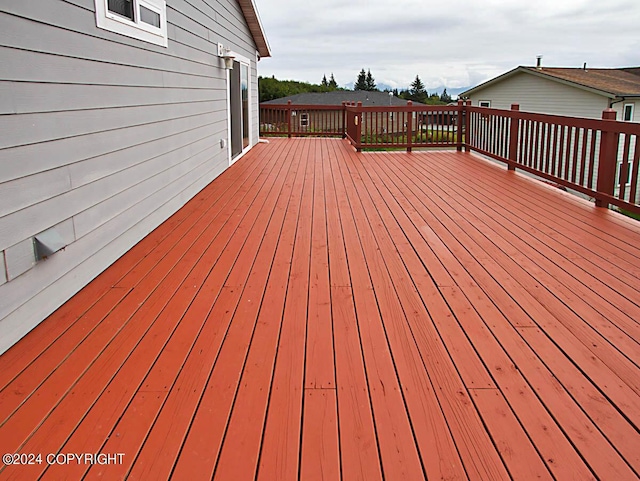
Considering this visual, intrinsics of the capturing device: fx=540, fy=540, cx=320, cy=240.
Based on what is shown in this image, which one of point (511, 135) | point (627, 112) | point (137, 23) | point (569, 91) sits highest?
point (569, 91)

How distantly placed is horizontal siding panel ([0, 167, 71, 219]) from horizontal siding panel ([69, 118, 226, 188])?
0.13 metres

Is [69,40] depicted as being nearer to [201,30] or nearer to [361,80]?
[201,30]

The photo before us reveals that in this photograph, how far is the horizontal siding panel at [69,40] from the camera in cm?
242

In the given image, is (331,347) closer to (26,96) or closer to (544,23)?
(26,96)

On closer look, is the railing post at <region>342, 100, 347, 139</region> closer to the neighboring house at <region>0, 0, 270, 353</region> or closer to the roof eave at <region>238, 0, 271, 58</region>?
the roof eave at <region>238, 0, 271, 58</region>

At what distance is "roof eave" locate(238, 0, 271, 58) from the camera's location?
9469 millimetres

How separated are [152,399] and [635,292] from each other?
8.50 ft

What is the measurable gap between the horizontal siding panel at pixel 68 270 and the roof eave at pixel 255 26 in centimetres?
607

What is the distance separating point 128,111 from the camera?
3.94 m

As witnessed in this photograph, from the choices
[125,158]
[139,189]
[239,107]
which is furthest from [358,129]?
Result: [125,158]

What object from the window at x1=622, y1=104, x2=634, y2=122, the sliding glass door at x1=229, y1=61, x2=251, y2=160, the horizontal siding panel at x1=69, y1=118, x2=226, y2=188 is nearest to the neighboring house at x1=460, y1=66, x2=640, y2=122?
the window at x1=622, y1=104, x2=634, y2=122

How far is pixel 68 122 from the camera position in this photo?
2.94 meters

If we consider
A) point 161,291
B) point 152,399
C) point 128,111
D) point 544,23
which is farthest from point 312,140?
point 544,23

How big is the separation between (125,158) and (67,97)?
93 centimetres
